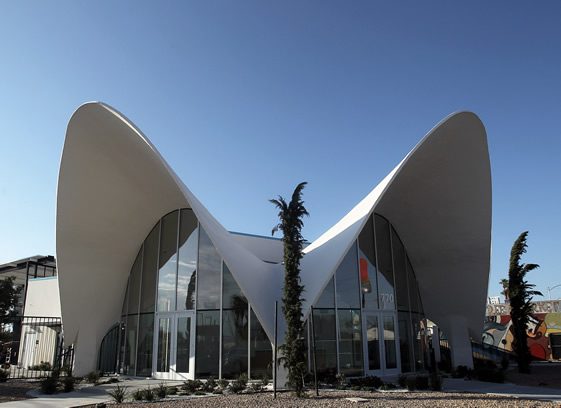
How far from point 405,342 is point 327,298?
173 inches

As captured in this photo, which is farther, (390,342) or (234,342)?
(390,342)

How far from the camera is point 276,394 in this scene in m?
11.1

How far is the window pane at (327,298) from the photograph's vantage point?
1502cm

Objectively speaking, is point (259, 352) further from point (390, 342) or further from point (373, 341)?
point (390, 342)

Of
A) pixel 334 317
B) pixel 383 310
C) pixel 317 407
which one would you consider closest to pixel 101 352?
pixel 334 317

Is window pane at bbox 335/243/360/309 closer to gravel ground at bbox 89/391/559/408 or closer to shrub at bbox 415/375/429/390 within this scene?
shrub at bbox 415/375/429/390

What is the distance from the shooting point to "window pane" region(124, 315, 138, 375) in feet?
56.0

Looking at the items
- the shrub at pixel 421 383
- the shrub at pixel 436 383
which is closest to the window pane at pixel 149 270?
the shrub at pixel 421 383

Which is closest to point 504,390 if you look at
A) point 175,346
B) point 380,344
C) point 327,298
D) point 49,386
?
point 380,344

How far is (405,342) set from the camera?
17.4 meters

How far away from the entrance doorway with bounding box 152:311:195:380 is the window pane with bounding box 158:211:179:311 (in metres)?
0.52

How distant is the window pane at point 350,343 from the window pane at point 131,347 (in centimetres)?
779

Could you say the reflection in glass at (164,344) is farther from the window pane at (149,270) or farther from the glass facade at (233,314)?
the window pane at (149,270)

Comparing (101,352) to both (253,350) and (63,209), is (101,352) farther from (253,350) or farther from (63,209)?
(253,350)
